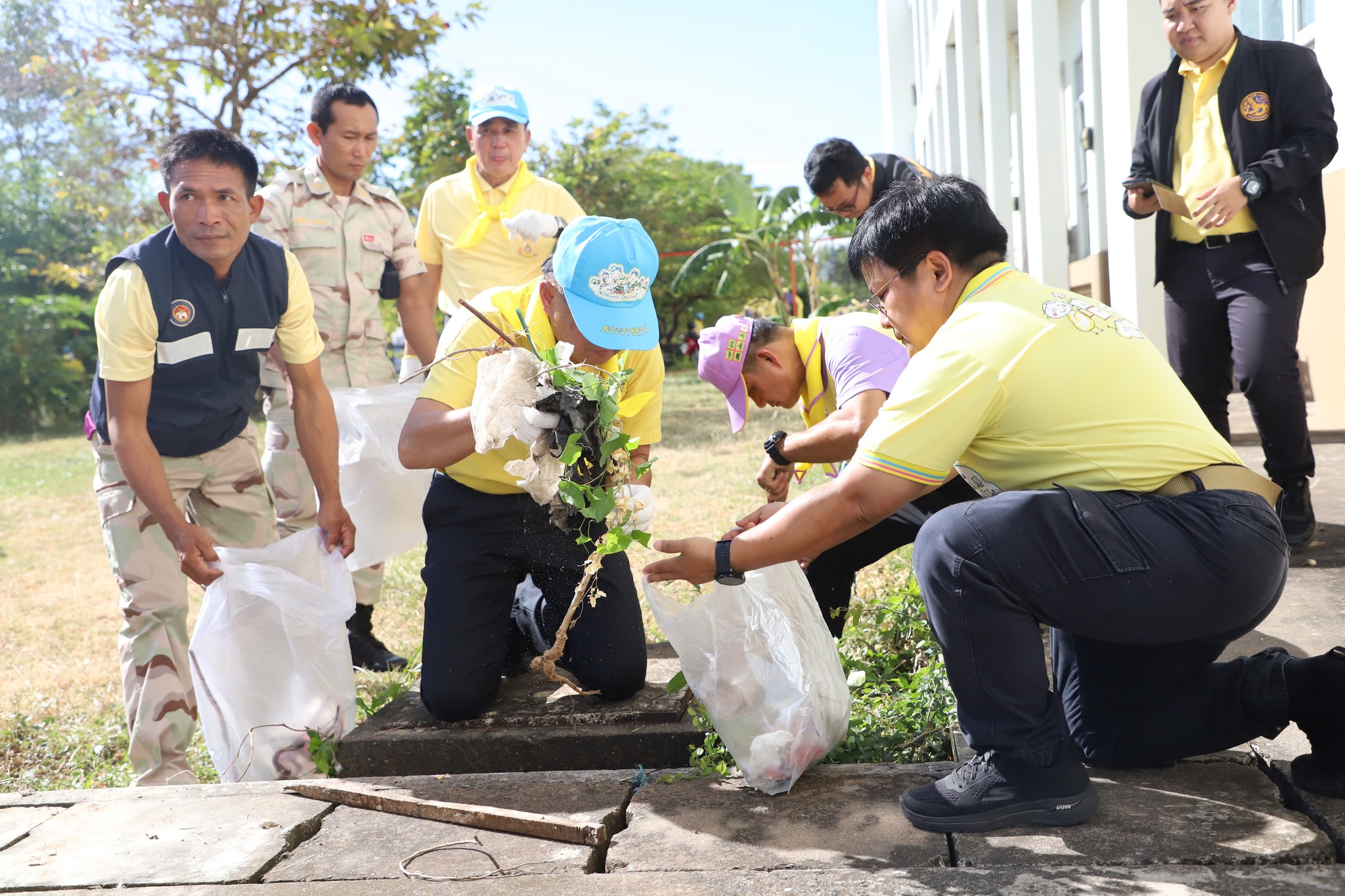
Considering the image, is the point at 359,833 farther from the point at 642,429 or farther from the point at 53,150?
the point at 53,150

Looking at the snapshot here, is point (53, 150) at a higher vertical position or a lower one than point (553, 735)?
higher

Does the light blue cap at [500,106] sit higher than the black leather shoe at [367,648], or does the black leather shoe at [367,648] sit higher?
the light blue cap at [500,106]

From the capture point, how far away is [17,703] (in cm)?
389

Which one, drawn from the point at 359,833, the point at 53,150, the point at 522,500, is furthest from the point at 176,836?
the point at 53,150

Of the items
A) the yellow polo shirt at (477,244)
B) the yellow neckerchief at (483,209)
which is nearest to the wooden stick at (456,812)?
the yellow polo shirt at (477,244)

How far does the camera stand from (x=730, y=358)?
11.0 ft

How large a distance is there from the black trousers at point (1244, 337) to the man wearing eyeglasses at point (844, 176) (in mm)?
1068

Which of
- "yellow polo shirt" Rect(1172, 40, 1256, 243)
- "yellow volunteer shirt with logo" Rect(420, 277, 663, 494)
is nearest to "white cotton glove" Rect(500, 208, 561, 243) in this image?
"yellow volunteer shirt with logo" Rect(420, 277, 663, 494)

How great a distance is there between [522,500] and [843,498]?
4.23 feet

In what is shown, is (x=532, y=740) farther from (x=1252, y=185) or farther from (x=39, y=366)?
(x=39, y=366)

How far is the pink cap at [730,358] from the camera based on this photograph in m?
3.34

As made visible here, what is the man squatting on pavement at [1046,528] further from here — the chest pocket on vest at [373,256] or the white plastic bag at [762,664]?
the chest pocket on vest at [373,256]

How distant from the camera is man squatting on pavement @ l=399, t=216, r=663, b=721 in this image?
2676 millimetres

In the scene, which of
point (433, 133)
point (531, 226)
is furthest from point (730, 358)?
point (433, 133)
